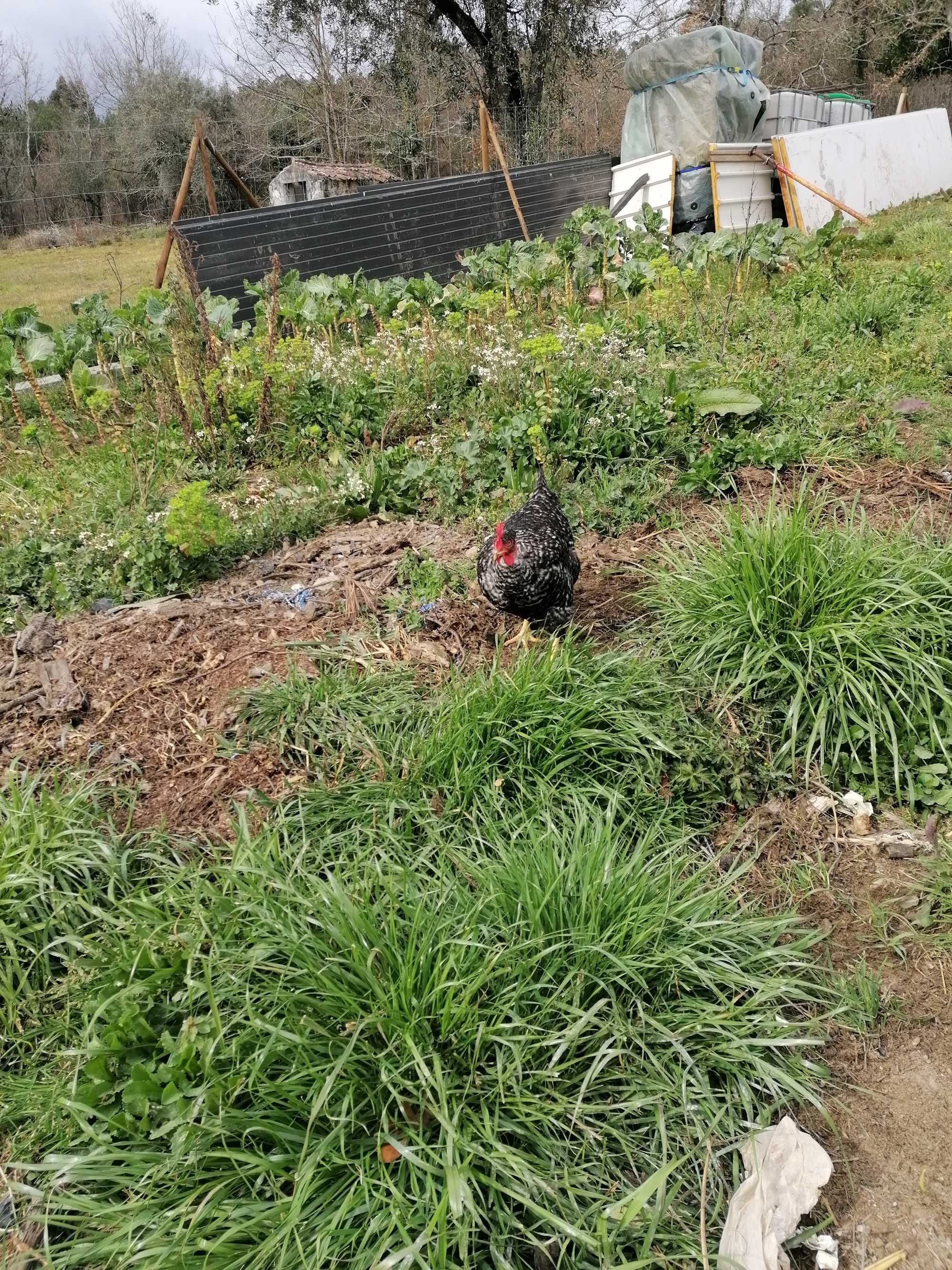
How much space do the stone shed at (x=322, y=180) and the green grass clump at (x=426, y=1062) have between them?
52.8 ft

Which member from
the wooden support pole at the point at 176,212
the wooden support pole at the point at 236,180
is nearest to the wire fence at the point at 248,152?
the wooden support pole at the point at 236,180

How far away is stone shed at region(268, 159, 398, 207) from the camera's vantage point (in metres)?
16.2

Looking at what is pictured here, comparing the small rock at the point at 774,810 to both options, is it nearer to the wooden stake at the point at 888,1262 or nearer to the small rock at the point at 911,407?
the wooden stake at the point at 888,1262

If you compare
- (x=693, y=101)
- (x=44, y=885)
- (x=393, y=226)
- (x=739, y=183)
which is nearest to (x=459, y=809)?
(x=44, y=885)

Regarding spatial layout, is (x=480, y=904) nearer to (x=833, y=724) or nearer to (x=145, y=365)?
(x=833, y=724)

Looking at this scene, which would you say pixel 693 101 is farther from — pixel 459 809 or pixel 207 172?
pixel 459 809

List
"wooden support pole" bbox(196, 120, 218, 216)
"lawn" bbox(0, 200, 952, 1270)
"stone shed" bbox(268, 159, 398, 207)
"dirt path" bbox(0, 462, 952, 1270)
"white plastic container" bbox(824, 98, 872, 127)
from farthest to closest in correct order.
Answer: "stone shed" bbox(268, 159, 398, 207) → "white plastic container" bbox(824, 98, 872, 127) → "wooden support pole" bbox(196, 120, 218, 216) → "dirt path" bbox(0, 462, 952, 1270) → "lawn" bbox(0, 200, 952, 1270)

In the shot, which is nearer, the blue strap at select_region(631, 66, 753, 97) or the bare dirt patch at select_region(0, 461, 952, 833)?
the bare dirt patch at select_region(0, 461, 952, 833)

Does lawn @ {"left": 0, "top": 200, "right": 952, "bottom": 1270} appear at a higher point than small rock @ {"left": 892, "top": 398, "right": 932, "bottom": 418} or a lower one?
lower

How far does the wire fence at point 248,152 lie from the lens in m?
16.9

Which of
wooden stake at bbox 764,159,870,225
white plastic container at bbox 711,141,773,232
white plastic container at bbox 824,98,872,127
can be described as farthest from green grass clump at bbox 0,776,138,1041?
white plastic container at bbox 824,98,872,127

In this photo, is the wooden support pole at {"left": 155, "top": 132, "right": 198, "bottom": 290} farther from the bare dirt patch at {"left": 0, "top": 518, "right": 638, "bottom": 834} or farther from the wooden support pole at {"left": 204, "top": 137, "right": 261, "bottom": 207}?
the bare dirt patch at {"left": 0, "top": 518, "right": 638, "bottom": 834}

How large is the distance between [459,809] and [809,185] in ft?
38.4

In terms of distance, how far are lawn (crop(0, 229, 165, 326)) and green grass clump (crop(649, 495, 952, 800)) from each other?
33.3ft
